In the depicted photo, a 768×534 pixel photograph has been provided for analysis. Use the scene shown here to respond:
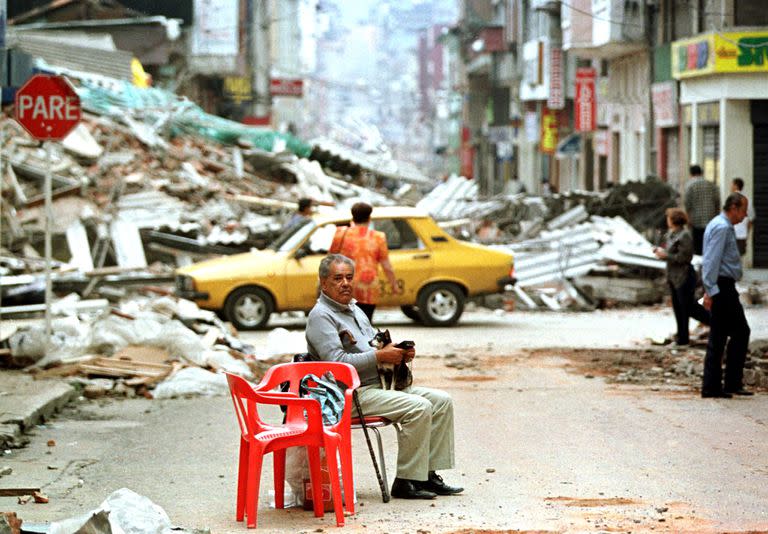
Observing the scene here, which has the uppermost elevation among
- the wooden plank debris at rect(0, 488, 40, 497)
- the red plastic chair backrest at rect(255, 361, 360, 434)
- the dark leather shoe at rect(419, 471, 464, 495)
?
the red plastic chair backrest at rect(255, 361, 360, 434)

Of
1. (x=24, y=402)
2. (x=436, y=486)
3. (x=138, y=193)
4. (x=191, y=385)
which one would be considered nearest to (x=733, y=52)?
(x=138, y=193)

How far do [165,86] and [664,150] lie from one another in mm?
29096

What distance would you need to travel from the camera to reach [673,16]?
121 feet

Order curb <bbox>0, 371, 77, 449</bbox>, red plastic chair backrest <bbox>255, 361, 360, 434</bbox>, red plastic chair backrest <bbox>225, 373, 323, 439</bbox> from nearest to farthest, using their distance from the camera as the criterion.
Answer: red plastic chair backrest <bbox>225, 373, 323, 439</bbox>
red plastic chair backrest <bbox>255, 361, 360, 434</bbox>
curb <bbox>0, 371, 77, 449</bbox>

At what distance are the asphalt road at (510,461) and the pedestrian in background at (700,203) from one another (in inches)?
469

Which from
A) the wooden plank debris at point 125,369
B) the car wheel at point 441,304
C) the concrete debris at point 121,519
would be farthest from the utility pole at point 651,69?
the concrete debris at point 121,519

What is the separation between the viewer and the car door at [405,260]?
21109mm

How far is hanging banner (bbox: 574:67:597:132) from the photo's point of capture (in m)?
46.6

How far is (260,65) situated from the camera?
80.4 m

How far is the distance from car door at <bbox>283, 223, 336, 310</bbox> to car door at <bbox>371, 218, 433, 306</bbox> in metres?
0.86

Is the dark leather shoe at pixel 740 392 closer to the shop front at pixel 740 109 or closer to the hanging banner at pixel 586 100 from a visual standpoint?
the shop front at pixel 740 109

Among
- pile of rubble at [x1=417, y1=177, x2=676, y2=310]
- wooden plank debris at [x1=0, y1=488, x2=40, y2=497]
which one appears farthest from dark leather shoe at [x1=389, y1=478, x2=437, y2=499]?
pile of rubble at [x1=417, y1=177, x2=676, y2=310]

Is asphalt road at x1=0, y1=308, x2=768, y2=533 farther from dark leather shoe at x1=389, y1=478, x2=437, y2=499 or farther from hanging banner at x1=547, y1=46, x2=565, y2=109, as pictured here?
hanging banner at x1=547, y1=46, x2=565, y2=109

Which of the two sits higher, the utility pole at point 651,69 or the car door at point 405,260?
the utility pole at point 651,69
